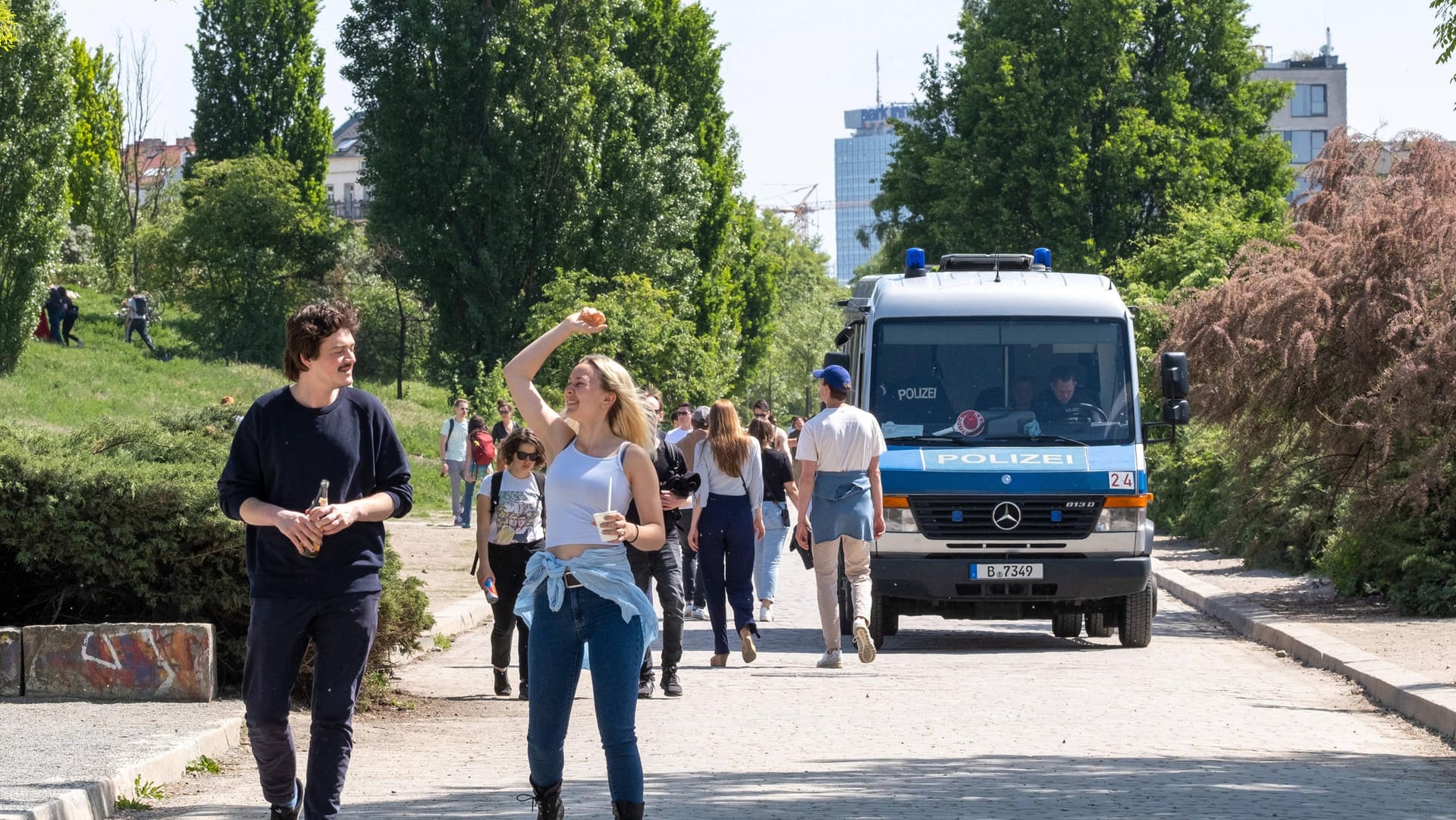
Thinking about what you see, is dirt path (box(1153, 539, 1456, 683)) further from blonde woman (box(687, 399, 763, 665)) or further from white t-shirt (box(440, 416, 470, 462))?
white t-shirt (box(440, 416, 470, 462))

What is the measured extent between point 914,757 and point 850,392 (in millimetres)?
7456

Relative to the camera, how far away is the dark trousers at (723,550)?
1215 centimetres

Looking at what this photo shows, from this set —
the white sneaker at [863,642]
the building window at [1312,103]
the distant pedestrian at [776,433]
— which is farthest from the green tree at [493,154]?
the building window at [1312,103]

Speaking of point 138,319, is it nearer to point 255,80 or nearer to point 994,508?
point 255,80

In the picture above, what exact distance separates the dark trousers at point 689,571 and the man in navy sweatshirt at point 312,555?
268 inches

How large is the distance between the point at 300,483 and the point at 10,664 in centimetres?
431

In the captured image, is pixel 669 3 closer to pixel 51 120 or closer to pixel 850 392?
pixel 51 120

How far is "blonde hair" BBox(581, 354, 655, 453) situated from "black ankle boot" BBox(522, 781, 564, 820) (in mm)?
1161

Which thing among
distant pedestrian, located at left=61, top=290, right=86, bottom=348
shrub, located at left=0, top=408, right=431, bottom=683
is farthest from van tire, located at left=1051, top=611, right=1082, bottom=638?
distant pedestrian, located at left=61, top=290, right=86, bottom=348

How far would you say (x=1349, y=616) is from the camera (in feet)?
47.8

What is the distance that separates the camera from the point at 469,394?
141 feet

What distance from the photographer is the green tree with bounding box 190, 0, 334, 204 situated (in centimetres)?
6284

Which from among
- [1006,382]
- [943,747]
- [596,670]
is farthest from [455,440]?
[596,670]

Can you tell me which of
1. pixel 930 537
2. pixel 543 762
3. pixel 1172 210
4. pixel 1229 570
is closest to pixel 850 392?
pixel 930 537
